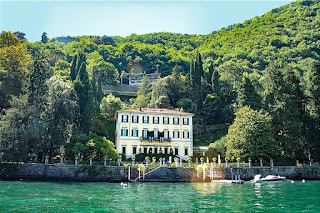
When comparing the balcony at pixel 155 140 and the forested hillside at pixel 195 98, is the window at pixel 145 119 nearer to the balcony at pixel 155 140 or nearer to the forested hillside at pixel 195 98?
the balcony at pixel 155 140

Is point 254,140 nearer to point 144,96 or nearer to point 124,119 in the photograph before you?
point 124,119

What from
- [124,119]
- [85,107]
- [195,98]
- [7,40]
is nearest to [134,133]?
[124,119]

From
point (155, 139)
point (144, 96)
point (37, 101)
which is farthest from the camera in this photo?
point (144, 96)

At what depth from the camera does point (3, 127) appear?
37188 mm

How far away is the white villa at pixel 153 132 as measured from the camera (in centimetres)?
4903

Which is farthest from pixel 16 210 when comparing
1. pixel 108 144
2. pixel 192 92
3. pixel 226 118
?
pixel 192 92

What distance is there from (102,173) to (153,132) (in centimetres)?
1400

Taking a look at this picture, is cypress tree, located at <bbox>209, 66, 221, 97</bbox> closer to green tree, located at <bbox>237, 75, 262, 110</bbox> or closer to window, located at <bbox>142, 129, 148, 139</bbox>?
green tree, located at <bbox>237, 75, 262, 110</bbox>

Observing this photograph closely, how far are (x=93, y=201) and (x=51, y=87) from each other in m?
28.1

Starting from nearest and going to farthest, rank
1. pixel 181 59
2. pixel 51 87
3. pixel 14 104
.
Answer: pixel 14 104 → pixel 51 87 → pixel 181 59

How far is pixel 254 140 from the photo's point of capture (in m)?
41.3

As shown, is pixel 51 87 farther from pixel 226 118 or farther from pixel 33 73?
pixel 226 118

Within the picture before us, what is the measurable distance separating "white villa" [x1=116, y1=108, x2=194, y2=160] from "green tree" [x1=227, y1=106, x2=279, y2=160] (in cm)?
1004

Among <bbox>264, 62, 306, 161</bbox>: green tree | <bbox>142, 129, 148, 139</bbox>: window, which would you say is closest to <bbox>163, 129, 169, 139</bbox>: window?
<bbox>142, 129, 148, 139</bbox>: window
